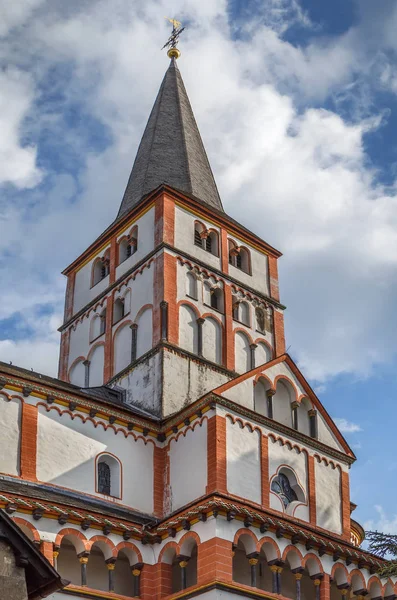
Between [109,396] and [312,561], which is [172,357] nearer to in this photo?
[109,396]

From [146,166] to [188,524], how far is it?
2310 cm

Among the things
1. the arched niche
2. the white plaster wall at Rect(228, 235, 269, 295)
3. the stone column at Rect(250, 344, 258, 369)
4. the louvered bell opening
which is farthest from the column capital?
the white plaster wall at Rect(228, 235, 269, 295)

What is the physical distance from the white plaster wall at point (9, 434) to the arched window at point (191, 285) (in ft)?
35.3

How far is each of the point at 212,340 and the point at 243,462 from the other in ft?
27.2

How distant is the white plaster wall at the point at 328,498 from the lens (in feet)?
117

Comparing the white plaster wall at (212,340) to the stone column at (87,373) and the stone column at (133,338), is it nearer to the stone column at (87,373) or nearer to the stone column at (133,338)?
the stone column at (133,338)

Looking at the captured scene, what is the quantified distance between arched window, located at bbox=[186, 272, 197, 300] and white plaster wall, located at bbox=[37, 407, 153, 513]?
8.18 meters

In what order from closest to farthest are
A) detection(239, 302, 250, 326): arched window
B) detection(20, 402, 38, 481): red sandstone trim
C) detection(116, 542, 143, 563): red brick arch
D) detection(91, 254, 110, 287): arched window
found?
detection(116, 542, 143, 563): red brick arch
detection(20, 402, 38, 481): red sandstone trim
detection(239, 302, 250, 326): arched window
detection(91, 254, 110, 287): arched window

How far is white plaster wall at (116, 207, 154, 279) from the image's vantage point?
42.8 meters

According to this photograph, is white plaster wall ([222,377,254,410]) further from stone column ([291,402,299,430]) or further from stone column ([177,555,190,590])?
stone column ([177,555,190,590])

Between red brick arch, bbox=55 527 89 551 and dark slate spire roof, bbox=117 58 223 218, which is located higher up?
dark slate spire roof, bbox=117 58 223 218

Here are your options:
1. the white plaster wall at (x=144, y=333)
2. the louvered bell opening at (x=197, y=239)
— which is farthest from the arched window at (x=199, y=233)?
the white plaster wall at (x=144, y=333)

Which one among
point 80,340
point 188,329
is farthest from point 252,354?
point 80,340

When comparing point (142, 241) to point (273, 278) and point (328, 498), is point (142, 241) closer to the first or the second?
point (273, 278)
